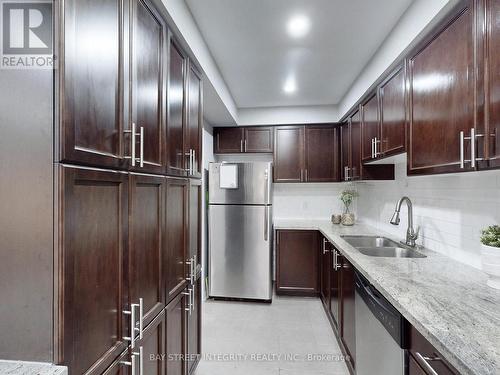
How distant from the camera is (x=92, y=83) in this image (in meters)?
0.88

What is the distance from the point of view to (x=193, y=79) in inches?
76.3

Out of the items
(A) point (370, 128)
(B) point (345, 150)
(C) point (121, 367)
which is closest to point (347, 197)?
(B) point (345, 150)

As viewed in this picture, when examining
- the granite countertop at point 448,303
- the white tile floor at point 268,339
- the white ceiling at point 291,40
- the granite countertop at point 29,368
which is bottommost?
the white tile floor at point 268,339

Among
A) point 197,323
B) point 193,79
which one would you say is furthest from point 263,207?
point 193,79

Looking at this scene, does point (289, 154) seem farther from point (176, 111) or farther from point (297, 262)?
point (176, 111)

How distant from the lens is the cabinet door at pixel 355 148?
295 cm

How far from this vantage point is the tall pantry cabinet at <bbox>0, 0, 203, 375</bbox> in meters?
0.75

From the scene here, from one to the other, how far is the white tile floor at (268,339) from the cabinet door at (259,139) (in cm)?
207

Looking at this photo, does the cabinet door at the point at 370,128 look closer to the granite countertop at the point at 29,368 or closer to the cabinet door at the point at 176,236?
the cabinet door at the point at 176,236

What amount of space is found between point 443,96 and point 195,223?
1.70m

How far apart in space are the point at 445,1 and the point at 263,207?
2448mm

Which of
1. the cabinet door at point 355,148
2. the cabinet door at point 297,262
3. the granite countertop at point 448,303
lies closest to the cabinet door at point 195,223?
the granite countertop at point 448,303

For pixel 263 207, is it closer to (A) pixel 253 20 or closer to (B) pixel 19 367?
(A) pixel 253 20

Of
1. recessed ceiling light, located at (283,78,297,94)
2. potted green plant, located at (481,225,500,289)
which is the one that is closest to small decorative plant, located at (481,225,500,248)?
potted green plant, located at (481,225,500,289)
